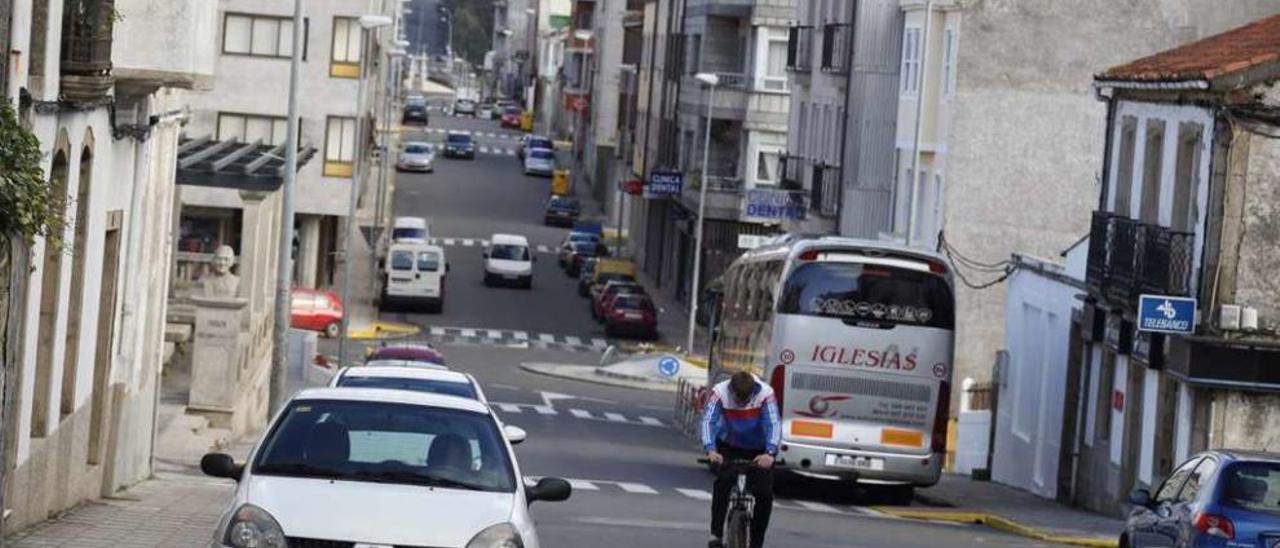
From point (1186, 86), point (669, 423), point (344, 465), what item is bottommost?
point (669, 423)

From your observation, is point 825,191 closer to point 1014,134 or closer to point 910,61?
point 910,61

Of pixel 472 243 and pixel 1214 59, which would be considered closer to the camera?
pixel 1214 59

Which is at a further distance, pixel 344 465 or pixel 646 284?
pixel 646 284

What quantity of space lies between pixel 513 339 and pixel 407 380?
57.0m

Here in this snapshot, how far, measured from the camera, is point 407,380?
911 inches

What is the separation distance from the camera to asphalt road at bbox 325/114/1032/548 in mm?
28031

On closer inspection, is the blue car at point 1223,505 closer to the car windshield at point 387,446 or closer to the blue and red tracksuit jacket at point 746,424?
the blue and red tracksuit jacket at point 746,424

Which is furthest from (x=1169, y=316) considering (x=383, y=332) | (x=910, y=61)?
(x=383, y=332)

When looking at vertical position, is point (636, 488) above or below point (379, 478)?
below

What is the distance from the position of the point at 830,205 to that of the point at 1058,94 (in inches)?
570

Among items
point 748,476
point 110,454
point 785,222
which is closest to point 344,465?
point 748,476

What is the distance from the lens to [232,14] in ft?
255

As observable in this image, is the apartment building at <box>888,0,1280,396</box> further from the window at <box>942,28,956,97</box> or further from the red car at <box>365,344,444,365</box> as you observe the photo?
the red car at <box>365,344,444,365</box>

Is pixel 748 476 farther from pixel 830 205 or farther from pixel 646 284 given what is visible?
pixel 646 284
